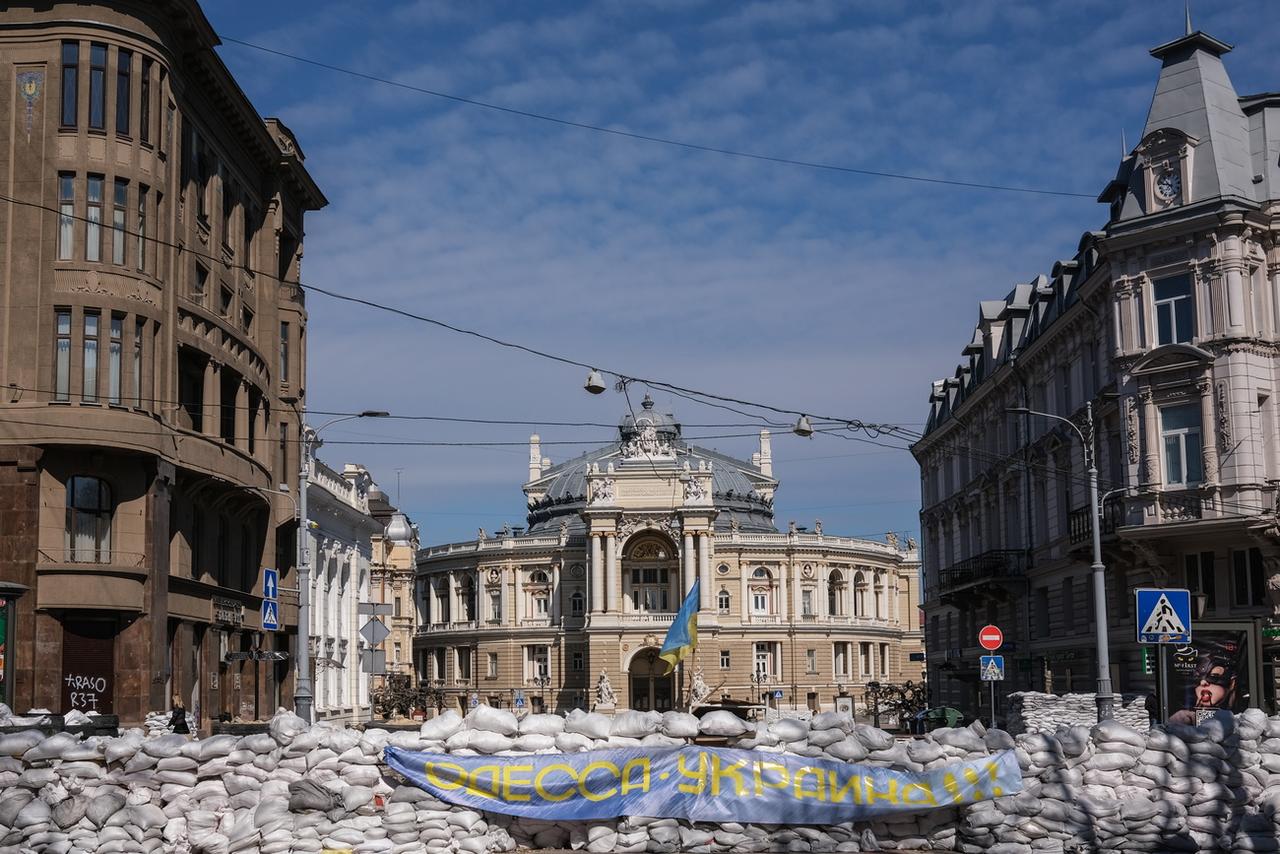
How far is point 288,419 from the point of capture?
4588cm

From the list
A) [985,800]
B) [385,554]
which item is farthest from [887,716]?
[985,800]

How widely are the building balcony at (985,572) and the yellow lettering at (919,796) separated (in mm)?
31783

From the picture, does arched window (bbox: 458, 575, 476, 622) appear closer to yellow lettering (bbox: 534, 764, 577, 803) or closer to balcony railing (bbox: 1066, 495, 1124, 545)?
balcony railing (bbox: 1066, 495, 1124, 545)

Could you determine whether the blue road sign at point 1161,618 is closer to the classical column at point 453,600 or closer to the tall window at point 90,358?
the tall window at point 90,358

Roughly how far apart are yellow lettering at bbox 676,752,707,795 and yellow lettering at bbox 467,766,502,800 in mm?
2099

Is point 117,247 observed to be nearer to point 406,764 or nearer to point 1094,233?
point 406,764

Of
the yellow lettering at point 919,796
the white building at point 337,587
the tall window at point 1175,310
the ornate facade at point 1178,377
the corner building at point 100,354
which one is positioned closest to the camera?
the yellow lettering at point 919,796

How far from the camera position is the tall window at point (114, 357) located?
1261 inches

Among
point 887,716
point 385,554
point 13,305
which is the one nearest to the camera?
point 13,305

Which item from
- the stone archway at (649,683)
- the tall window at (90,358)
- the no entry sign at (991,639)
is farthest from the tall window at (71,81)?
the stone archway at (649,683)

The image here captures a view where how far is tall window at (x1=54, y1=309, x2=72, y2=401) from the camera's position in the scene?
104ft

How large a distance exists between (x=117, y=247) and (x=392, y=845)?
65.1 ft

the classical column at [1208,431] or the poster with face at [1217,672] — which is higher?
the classical column at [1208,431]

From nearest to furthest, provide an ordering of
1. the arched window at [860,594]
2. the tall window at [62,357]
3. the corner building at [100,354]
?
1. the corner building at [100,354]
2. the tall window at [62,357]
3. the arched window at [860,594]
